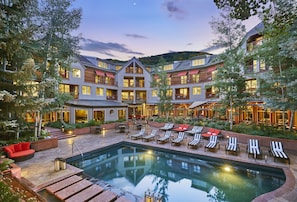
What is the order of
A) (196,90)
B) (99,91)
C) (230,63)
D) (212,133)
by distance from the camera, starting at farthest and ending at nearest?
(196,90) → (99,91) → (212,133) → (230,63)

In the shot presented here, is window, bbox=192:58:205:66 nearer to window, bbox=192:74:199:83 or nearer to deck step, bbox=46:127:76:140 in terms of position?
window, bbox=192:74:199:83

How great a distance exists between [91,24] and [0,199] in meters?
24.5

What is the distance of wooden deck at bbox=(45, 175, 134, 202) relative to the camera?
20.1 ft

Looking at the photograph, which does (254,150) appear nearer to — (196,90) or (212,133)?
(212,133)

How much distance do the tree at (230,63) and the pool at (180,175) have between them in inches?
266

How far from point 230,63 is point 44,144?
17.2 m

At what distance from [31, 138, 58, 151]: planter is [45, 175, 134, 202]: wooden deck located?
6324 mm

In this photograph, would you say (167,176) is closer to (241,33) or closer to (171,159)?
(171,159)

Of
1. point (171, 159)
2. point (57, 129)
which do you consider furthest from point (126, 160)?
point (57, 129)

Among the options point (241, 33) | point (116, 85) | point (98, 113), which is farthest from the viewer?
point (116, 85)

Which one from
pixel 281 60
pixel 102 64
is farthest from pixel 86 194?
pixel 102 64

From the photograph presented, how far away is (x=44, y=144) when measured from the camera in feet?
40.3

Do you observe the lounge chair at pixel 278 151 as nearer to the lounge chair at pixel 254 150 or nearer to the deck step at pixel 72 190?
the lounge chair at pixel 254 150

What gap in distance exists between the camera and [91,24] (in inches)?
922
